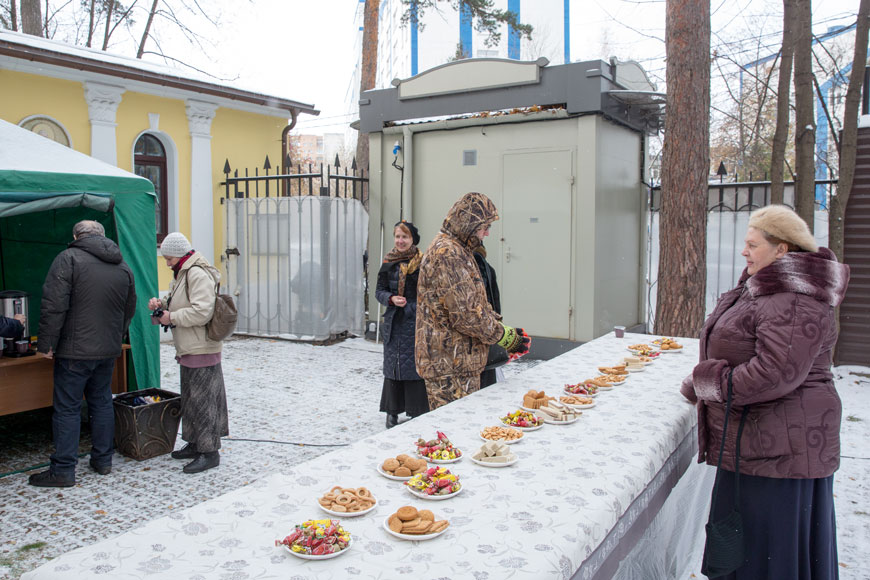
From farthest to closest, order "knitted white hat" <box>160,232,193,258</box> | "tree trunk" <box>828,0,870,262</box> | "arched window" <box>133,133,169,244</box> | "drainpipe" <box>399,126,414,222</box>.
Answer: "arched window" <box>133,133,169,244</box> → "drainpipe" <box>399,126,414,222</box> → "tree trunk" <box>828,0,870,262</box> → "knitted white hat" <box>160,232,193,258</box>

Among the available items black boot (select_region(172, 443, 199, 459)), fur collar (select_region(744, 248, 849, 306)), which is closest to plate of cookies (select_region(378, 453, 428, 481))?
fur collar (select_region(744, 248, 849, 306))

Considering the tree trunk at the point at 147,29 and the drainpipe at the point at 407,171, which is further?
the tree trunk at the point at 147,29

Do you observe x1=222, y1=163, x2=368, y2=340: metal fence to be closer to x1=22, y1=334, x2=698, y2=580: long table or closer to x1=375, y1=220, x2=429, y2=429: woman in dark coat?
x1=375, y1=220, x2=429, y2=429: woman in dark coat

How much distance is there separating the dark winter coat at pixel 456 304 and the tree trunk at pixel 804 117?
544 cm

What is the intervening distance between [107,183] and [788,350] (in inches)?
199

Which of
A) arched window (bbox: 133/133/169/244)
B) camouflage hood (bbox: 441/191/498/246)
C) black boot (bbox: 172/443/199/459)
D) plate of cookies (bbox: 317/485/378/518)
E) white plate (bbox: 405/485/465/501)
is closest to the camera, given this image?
plate of cookies (bbox: 317/485/378/518)

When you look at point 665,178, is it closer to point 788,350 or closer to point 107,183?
point 788,350

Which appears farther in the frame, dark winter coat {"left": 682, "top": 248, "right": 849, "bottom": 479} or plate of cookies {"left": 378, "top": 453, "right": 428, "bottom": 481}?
dark winter coat {"left": 682, "top": 248, "right": 849, "bottom": 479}

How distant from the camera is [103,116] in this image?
9977 mm

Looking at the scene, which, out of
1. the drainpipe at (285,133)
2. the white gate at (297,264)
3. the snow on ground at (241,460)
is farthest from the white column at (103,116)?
the snow on ground at (241,460)

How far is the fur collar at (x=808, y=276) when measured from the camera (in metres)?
2.37

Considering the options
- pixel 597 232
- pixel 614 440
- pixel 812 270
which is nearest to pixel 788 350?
pixel 812 270

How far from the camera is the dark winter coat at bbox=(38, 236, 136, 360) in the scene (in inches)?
172

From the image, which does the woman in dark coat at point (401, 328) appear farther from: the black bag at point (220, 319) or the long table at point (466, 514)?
the long table at point (466, 514)
